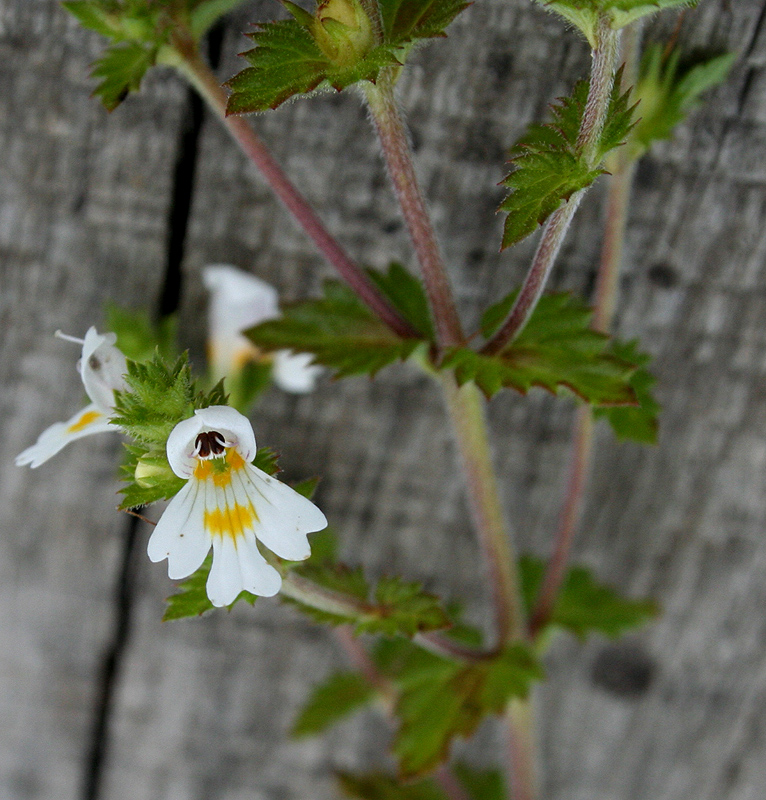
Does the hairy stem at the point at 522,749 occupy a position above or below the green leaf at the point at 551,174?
below

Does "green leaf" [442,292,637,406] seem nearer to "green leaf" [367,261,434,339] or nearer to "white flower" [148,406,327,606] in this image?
"green leaf" [367,261,434,339]

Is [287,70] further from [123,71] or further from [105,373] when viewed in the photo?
[105,373]

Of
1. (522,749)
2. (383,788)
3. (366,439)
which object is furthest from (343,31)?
(383,788)

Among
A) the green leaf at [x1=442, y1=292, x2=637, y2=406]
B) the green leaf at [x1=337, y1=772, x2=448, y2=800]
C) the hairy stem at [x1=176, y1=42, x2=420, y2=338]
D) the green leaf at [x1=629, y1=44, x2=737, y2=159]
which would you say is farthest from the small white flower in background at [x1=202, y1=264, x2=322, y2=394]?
the green leaf at [x1=337, y1=772, x2=448, y2=800]

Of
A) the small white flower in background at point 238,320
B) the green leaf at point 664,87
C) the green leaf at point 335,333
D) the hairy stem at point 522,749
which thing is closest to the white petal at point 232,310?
the small white flower in background at point 238,320

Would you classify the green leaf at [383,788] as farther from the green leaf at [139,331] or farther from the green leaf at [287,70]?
the green leaf at [287,70]

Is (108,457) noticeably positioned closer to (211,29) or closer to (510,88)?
(211,29)
